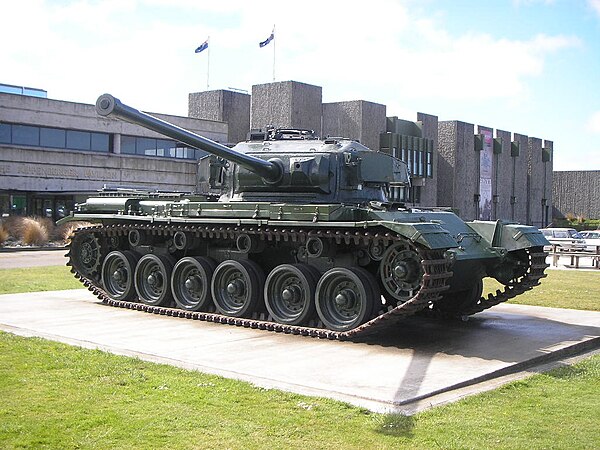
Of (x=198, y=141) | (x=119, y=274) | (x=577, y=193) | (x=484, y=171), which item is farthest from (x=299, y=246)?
(x=577, y=193)

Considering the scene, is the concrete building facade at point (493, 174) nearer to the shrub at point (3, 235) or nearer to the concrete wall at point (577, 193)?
the concrete wall at point (577, 193)

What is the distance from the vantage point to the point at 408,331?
13.6 metres

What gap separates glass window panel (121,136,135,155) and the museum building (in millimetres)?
55

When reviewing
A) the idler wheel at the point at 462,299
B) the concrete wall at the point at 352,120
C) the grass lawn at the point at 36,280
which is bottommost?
the grass lawn at the point at 36,280

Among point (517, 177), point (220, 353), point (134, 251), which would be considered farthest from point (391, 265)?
point (517, 177)

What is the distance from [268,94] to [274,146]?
3432 cm

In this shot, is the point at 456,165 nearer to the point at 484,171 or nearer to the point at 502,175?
the point at 484,171

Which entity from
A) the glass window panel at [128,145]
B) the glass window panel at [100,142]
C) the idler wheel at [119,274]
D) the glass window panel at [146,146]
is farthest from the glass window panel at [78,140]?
the idler wheel at [119,274]

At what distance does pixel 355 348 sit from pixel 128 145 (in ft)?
117

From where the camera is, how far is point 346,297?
12750mm

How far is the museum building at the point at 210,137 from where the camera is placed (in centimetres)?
4125

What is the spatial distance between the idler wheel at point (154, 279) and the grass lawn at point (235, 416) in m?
5.78

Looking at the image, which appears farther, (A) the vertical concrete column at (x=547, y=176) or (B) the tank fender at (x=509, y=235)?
(A) the vertical concrete column at (x=547, y=176)

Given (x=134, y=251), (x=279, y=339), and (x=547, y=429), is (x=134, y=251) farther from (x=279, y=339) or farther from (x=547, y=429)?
(x=547, y=429)
